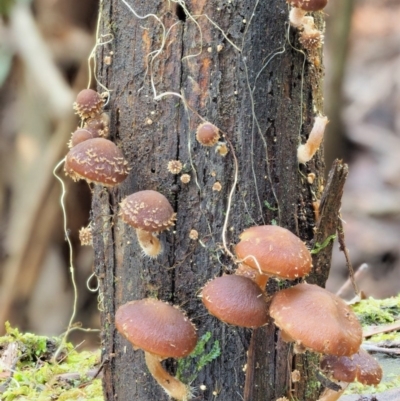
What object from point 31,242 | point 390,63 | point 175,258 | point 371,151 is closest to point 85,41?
Answer: point 31,242

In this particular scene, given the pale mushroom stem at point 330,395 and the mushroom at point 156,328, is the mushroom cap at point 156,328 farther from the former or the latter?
the pale mushroom stem at point 330,395

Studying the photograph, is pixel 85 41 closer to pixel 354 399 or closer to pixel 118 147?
pixel 118 147

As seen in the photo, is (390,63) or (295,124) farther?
(390,63)

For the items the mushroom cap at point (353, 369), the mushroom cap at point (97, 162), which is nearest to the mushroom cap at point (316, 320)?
the mushroom cap at point (353, 369)

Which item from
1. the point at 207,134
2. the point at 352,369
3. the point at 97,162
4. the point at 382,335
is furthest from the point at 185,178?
the point at 382,335

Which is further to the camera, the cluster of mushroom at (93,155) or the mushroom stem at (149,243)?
the mushroom stem at (149,243)

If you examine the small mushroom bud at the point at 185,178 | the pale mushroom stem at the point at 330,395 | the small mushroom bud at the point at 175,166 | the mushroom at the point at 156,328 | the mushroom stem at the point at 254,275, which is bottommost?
the pale mushroom stem at the point at 330,395

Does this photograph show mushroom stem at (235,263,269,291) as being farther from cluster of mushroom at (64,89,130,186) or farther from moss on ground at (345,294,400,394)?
moss on ground at (345,294,400,394)

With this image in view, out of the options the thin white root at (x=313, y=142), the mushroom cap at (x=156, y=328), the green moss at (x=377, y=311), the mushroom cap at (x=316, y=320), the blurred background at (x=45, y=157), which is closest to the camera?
the mushroom cap at (x=316, y=320)
